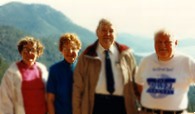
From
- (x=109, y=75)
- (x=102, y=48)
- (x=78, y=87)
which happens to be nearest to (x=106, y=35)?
(x=102, y=48)

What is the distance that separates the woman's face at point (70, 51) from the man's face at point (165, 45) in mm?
1134

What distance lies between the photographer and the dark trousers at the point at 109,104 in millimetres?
4809

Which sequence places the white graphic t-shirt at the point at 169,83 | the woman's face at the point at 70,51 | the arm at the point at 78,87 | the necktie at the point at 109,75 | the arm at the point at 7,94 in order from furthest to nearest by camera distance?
1. the arm at the point at 7,94
2. the woman's face at the point at 70,51
3. the arm at the point at 78,87
4. the necktie at the point at 109,75
5. the white graphic t-shirt at the point at 169,83

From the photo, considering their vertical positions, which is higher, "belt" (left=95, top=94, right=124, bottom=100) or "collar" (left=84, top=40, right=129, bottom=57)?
"collar" (left=84, top=40, right=129, bottom=57)

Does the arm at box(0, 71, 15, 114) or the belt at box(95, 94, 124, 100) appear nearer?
the belt at box(95, 94, 124, 100)

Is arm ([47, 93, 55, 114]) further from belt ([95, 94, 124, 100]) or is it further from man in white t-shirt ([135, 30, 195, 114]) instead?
man in white t-shirt ([135, 30, 195, 114])

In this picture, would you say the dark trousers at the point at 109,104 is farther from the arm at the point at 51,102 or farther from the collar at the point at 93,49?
the arm at the point at 51,102

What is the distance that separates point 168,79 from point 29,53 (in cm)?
186

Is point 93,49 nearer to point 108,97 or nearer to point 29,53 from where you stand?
point 108,97

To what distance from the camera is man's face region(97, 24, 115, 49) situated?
481cm

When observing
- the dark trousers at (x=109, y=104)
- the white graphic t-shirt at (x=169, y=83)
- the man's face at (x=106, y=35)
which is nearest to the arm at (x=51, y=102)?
the dark trousers at (x=109, y=104)

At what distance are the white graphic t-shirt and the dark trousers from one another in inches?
13.1

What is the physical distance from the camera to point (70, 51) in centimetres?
515

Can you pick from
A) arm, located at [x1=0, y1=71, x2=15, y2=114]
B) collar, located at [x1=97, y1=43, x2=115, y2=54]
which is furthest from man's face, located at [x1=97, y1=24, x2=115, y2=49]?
arm, located at [x1=0, y1=71, x2=15, y2=114]
